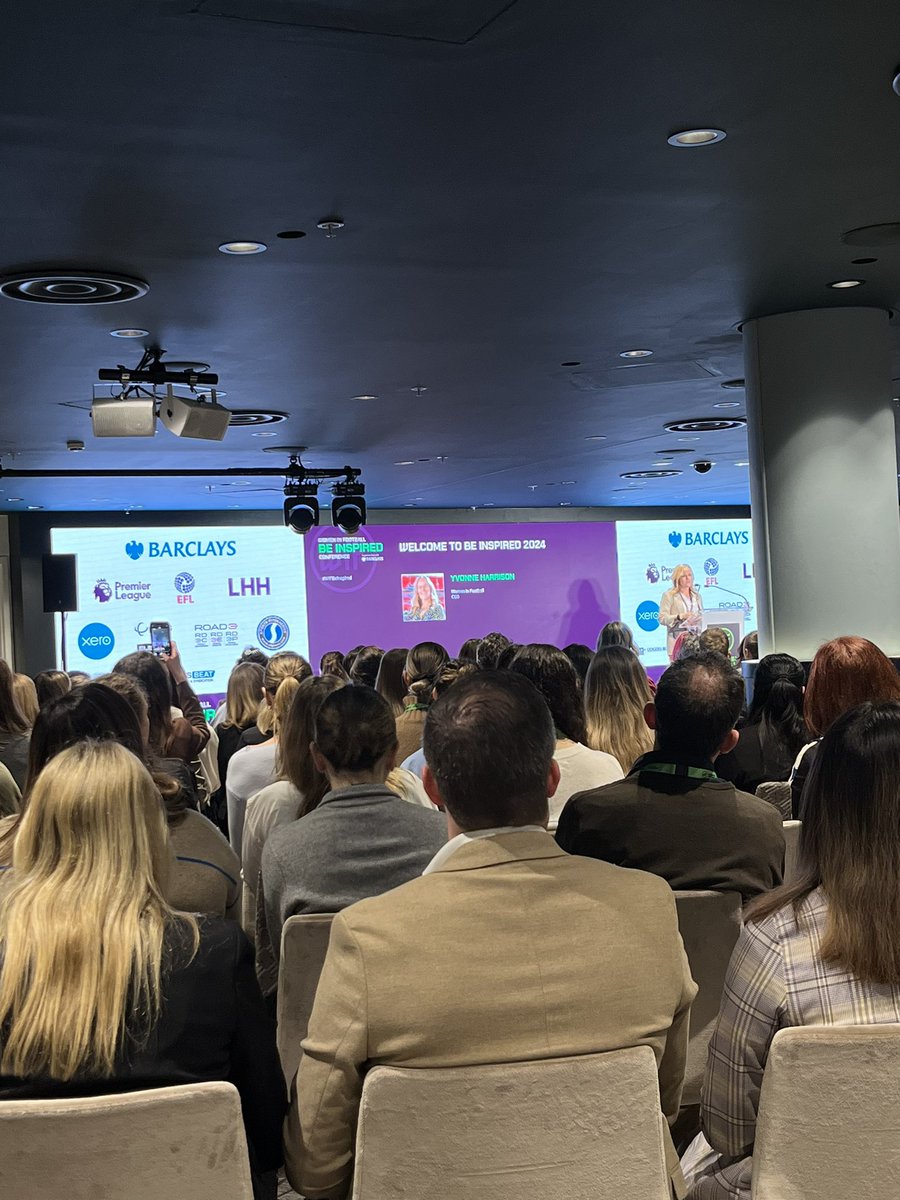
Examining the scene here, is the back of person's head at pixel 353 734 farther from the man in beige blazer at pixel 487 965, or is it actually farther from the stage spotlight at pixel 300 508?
the stage spotlight at pixel 300 508

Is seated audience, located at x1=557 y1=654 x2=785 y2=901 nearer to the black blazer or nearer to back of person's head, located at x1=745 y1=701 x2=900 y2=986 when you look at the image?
back of person's head, located at x1=745 y1=701 x2=900 y2=986

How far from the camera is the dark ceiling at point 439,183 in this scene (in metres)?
3.15

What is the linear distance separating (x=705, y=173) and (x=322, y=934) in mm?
2969

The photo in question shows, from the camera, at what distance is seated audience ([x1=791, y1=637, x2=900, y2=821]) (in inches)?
158

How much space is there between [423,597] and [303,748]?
13.0 meters

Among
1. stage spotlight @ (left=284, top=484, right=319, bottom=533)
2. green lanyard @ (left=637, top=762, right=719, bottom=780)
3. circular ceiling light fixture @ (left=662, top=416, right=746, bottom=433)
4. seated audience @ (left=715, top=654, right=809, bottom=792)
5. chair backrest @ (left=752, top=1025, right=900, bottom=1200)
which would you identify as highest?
circular ceiling light fixture @ (left=662, top=416, right=746, bottom=433)

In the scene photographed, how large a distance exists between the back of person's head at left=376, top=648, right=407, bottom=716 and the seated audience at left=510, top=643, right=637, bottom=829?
2017 millimetres

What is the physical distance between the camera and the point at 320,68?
10.8ft

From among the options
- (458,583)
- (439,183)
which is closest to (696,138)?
(439,183)

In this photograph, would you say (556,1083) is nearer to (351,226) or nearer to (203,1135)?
(203,1135)

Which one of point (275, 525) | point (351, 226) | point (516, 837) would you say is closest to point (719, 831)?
point (516, 837)

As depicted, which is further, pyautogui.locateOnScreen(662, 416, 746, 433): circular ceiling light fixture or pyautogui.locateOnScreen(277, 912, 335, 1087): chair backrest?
pyautogui.locateOnScreen(662, 416, 746, 433): circular ceiling light fixture

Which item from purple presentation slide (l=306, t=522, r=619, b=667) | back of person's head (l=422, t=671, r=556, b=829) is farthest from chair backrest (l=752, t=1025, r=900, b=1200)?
purple presentation slide (l=306, t=522, r=619, b=667)

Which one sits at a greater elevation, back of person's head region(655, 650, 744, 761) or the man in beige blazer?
back of person's head region(655, 650, 744, 761)
